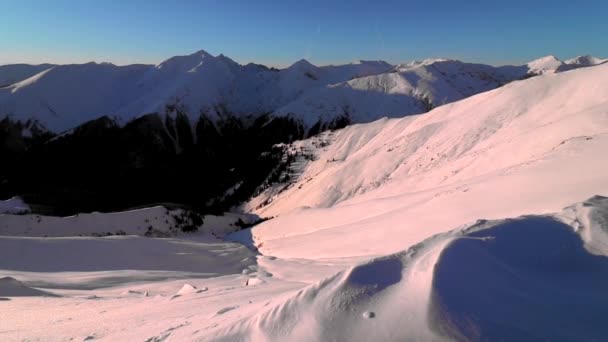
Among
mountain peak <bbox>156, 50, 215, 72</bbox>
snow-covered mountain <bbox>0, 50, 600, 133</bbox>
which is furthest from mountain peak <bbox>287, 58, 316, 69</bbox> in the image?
mountain peak <bbox>156, 50, 215, 72</bbox>

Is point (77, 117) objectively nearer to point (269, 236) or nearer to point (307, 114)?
point (307, 114)

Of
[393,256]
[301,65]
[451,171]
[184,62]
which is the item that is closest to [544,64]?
[301,65]

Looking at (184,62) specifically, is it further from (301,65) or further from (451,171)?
(451,171)

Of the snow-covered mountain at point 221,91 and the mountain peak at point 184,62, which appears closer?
the snow-covered mountain at point 221,91

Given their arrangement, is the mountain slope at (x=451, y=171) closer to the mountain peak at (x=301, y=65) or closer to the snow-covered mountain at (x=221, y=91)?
the snow-covered mountain at (x=221, y=91)

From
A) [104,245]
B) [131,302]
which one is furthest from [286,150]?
[131,302]

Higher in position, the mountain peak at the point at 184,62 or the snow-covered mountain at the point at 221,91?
the mountain peak at the point at 184,62

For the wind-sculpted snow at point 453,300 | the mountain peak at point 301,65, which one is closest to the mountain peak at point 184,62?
the mountain peak at point 301,65
